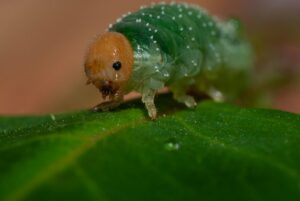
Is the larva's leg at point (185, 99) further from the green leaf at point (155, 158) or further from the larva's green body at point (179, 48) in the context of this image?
the green leaf at point (155, 158)

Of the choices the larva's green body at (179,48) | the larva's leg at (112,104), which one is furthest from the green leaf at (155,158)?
the larva's green body at (179,48)

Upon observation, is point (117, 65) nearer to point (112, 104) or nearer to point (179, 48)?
point (112, 104)

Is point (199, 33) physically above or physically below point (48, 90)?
above

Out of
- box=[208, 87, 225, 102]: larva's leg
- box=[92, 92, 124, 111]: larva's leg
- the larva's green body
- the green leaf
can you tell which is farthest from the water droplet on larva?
box=[208, 87, 225, 102]: larva's leg

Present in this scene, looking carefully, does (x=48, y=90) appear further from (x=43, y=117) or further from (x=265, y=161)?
(x=265, y=161)

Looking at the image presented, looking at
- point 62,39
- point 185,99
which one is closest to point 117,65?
point 185,99

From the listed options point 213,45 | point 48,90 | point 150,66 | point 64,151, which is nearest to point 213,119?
A: point 150,66

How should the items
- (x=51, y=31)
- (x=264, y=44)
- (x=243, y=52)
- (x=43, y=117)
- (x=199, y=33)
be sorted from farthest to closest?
1. (x=51, y=31)
2. (x=264, y=44)
3. (x=243, y=52)
4. (x=199, y=33)
5. (x=43, y=117)
